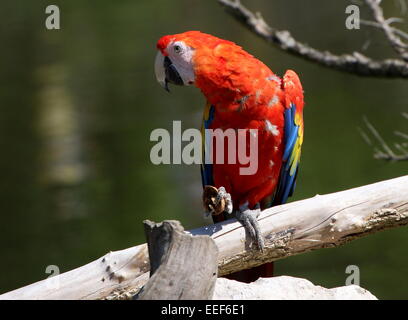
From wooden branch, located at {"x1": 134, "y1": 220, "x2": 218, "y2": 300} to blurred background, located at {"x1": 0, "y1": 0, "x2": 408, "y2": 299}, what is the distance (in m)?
3.08

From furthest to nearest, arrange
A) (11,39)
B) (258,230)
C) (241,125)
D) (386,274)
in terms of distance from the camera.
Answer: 1. (11,39)
2. (386,274)
3. (241,125)
4. (258,230)

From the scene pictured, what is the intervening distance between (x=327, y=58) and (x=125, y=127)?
4784mm

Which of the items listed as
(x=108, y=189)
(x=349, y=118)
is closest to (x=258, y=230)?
(x=108, y=189)

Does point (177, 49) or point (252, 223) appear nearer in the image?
point (252, 223)

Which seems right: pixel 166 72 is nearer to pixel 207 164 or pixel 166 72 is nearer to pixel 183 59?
pixel 183 59

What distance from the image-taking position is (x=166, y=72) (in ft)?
8.66

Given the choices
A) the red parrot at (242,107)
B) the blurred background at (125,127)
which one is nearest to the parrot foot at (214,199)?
the red parrot at (242,107)

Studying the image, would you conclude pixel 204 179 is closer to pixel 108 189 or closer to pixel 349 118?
pixel 108 189

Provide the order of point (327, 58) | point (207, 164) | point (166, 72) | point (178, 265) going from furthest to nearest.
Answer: point (207, 164)
point (166, 72)
point (327, 58)
point (178, 265)

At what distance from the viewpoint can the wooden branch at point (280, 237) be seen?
89.5 inches

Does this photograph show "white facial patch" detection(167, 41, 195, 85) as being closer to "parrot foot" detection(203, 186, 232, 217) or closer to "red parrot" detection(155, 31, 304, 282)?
"red parrot" detection(155, 31, 304, 282)

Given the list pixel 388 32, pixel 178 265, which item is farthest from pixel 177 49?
pixel 178 265
